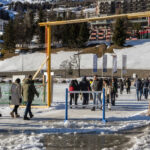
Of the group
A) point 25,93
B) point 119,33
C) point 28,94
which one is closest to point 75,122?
point 28,94

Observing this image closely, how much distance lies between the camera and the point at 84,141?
330 inches

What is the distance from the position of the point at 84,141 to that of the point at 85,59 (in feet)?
205

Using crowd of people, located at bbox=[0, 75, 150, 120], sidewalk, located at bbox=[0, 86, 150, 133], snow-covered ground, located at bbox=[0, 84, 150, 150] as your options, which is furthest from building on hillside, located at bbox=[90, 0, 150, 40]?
snow-covered ground, located at bbox=[0, 84, 150, 150]

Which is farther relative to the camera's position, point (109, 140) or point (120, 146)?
point (109, 140)

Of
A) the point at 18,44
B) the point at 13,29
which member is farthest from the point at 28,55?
the point at 18,44

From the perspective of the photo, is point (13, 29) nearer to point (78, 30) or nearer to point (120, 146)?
point (78, 30)

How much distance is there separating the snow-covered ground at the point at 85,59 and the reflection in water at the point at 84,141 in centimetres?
5560

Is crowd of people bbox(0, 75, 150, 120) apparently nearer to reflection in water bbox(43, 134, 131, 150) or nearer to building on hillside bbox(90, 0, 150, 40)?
reflection in water bbox(43, 134, 131, 150)

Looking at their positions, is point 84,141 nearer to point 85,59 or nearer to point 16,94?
point 16,94

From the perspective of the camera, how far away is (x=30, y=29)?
294 ft

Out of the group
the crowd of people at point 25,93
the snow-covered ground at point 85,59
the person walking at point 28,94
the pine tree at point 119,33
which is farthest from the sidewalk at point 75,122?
the pine tree at point 119,33

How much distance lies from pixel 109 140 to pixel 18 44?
87.2 m

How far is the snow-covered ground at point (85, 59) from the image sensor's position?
66250mm

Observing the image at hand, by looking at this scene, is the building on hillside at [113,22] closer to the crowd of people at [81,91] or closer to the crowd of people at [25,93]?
the crowd of people at [81,91]
